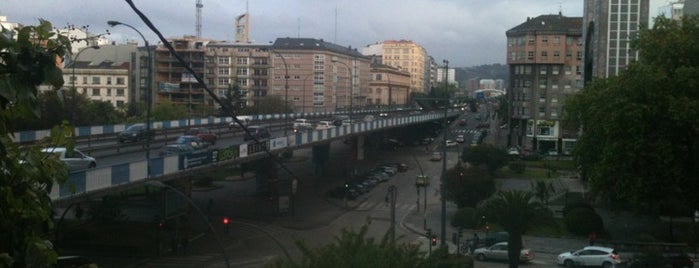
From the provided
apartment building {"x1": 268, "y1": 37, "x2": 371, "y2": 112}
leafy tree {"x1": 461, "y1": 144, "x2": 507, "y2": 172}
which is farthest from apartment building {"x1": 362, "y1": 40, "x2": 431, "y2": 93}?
leafy tree {"x1": 461, "y1": 144, "x2": 507, "y2": 172}

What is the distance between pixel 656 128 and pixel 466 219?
23.7 feet

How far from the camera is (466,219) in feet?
85.8

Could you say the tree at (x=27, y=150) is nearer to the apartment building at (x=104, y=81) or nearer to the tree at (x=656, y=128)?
the tree at (x=656, y=128)

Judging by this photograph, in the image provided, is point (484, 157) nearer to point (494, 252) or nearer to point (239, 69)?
point (494, 252)

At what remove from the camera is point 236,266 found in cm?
1883

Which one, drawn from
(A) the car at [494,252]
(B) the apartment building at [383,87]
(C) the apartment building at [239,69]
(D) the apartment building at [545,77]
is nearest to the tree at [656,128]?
(A) the car at [494,252]

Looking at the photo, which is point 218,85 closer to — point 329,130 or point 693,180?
point 329,130

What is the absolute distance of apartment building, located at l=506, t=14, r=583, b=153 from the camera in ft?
176

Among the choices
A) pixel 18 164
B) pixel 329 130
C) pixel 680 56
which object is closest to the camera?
pixel 18 164

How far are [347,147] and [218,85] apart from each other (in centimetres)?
1170

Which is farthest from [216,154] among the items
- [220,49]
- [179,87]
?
[220,49]

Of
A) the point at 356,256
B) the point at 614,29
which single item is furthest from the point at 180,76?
the point at 356,256

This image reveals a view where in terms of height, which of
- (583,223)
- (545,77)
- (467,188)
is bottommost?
(583,223)

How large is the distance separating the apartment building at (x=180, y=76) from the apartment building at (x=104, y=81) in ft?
6.90
